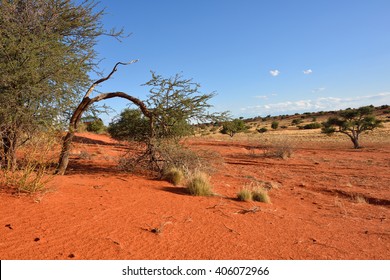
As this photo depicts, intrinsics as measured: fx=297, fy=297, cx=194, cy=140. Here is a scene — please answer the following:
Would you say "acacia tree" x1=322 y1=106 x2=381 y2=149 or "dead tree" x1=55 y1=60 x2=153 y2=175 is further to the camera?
"acacia tree" x1=322 y1=106 x2=381 y2=149

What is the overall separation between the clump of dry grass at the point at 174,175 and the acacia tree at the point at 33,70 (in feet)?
12.1

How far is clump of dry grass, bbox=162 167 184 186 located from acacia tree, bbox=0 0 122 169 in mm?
3674

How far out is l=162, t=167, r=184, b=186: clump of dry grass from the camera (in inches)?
374

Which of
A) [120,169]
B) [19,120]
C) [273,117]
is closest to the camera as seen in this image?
[19,120]

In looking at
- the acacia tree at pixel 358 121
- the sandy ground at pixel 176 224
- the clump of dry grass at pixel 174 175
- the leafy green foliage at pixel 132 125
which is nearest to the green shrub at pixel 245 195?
the sandy ground at pixel 176 224

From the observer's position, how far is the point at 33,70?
728 cm

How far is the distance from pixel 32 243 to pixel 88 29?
8.15 meters

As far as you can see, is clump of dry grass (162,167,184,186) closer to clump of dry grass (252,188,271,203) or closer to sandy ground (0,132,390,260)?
sandy ground (0,132,390,260)

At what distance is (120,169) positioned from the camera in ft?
36.0

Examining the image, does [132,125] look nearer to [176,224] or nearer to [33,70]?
[33,70]

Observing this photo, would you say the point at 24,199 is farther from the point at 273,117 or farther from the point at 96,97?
the point at 273,117

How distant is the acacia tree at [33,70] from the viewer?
7188mm

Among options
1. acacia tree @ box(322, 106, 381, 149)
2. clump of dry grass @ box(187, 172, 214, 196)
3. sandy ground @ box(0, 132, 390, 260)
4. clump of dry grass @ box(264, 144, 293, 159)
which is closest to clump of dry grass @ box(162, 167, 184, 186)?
sandy ground @ box(0, 132, 390, 260)
